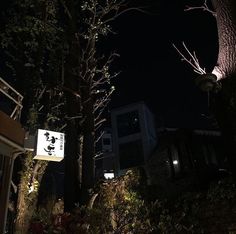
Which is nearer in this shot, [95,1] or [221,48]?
[221,48]

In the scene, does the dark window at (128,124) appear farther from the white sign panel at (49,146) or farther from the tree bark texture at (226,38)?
the tree bark texture at (226,38)

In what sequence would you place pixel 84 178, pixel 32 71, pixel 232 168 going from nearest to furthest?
pixel 232 168 < pixel 84 178 < pixel 32 71

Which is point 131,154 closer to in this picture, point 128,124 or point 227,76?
point 128,124

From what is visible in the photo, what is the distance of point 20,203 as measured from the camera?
10789mm

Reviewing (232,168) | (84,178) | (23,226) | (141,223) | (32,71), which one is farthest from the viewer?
(32,71)

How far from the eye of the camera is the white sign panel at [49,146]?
9492mm

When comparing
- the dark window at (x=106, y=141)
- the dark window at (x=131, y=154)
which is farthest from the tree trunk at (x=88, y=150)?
the dark window at (x=106, y=141)

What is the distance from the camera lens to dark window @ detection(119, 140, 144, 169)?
33875 millimetres

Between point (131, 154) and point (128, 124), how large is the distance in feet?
11.4

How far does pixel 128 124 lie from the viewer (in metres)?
35.7

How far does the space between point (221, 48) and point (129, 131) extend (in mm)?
28786

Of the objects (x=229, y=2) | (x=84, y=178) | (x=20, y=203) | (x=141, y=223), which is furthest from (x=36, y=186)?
(x=229, y=2)

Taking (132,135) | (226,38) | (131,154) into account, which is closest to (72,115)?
(226,38)

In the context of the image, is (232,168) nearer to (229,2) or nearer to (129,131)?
(229,2)
